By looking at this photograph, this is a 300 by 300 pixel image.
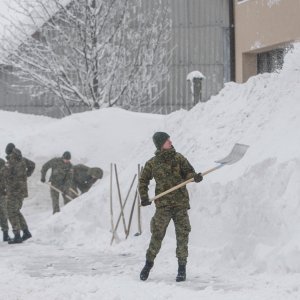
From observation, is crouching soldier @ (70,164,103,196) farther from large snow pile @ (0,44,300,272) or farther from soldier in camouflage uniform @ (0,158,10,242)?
soldier in camouflage uniform @ (0,158,10,242)

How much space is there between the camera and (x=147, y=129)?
19.4 m

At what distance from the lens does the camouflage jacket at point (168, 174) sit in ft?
24.1

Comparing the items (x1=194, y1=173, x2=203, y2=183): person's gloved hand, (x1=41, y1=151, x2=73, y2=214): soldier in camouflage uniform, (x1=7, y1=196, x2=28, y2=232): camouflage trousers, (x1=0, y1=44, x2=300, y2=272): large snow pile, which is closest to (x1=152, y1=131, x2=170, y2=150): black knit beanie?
(x1=194, y1=173, x2=203, y2=183): person's gloved hand

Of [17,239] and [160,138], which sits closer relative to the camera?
[160,138]

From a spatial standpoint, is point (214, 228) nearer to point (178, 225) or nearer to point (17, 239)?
point (178, 225)

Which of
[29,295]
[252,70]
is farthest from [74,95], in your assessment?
[29,295]

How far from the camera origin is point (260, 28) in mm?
15164

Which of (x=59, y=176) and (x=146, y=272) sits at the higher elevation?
(x=59, y=176)

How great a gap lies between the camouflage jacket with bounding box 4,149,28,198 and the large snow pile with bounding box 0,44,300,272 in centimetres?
89

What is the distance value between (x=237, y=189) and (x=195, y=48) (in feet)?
53.7

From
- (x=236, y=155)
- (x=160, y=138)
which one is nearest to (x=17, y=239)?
(x=236, y=155)

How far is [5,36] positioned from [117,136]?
680cm

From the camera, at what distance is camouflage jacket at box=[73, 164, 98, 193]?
15.1 m

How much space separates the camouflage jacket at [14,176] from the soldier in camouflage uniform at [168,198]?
447 cm
